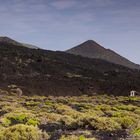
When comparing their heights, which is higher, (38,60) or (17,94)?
(38,60)

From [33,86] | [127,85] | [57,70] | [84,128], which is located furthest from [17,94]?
[84,128]

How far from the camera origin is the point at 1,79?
71812 millimetres

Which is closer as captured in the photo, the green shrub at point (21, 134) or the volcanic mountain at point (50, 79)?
the green shrub at point (21, 134)

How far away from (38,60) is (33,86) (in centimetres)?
3365

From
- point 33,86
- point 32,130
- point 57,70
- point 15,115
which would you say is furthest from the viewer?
point 57,70

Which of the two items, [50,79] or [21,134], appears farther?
[50,79]

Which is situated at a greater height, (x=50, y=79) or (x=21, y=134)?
(x=50, y=79)

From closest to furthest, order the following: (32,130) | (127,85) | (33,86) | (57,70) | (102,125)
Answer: (32,130), (102,125), (33,86), (127,85), (57,70)

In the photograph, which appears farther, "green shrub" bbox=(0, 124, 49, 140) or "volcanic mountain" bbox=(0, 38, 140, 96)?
"volcanic mountain" bbox=(0, 38, 140, 96)

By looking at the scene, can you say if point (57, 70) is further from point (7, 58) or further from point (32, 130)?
point (32, 130)

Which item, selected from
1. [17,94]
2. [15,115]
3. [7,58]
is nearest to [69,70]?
[7,58]

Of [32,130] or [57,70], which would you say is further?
[57,70]

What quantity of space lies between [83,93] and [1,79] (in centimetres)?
1403

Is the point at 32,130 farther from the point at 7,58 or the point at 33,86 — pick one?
the point at 7,58
